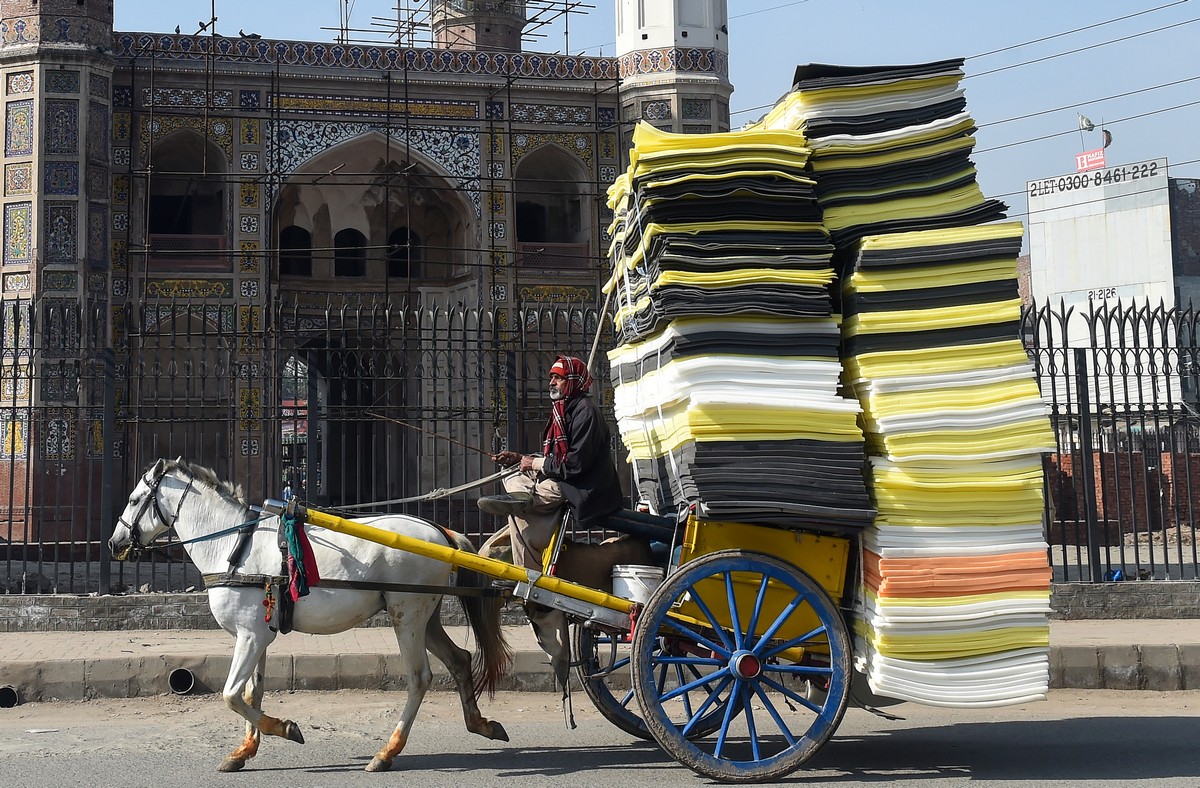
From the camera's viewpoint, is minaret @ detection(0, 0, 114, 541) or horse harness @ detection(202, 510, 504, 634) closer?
horse harness @ detection(202, 510, 504, 634)

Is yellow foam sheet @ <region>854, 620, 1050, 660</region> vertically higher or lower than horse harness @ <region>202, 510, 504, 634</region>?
lower

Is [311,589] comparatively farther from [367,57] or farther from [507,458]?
[367,57]

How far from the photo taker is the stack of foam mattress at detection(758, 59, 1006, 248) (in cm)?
579

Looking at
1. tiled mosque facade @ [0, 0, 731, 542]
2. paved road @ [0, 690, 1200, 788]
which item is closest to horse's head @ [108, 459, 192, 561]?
paved road @ [0, 690, 1200, 788]

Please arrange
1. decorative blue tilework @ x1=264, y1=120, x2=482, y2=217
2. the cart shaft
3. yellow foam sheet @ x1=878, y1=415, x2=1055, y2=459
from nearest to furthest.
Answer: yellow foam sheet @ x1=878, y1=415, x2=1055, y2=459
the cart shaft
decorative blue tilework @ x1=264, y1=120, x2=482, y2=217

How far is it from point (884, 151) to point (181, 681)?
218 inches

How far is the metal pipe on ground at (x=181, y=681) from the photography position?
27.0ft

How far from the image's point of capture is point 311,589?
611cm

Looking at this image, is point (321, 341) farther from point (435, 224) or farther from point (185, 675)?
point (185, 675)

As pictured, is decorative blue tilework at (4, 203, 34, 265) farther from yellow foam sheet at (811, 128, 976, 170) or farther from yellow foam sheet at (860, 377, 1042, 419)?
yellow foam sheet at (860, 377, 1042, 419)

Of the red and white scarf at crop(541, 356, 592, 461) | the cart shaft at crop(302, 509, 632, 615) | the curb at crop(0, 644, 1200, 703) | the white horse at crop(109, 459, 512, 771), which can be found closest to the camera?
the cart shaft at crop(302, 509, 632, 615)

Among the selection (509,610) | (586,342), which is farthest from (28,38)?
(509,610)

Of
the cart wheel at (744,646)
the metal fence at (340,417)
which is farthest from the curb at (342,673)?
the cart wheel at (744,646)

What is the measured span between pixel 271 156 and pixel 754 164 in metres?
15.6
